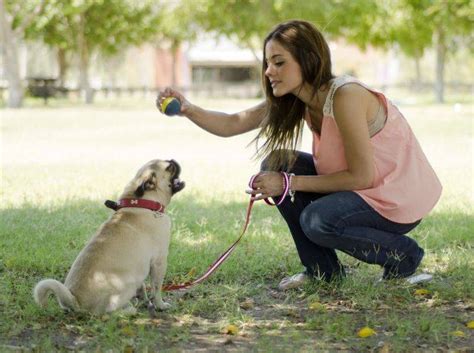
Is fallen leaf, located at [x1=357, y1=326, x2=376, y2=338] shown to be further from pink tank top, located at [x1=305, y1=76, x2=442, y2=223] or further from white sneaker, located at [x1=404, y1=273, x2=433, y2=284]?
white sneaker, located at [x1=404, y1=273, x2=433, y2=284]

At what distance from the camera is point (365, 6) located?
41.2 meters

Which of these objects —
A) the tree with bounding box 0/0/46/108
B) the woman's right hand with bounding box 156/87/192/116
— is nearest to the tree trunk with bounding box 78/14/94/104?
the tree with bounding box 0/0/46/108

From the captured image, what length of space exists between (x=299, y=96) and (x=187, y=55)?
6423 cm

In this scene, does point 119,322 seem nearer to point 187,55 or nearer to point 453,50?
point 453,50

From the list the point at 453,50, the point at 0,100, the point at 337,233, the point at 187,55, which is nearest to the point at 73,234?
the point at 337,233

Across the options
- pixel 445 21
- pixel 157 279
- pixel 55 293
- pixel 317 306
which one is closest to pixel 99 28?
pixel 445 21

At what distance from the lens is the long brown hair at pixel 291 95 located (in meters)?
4.36

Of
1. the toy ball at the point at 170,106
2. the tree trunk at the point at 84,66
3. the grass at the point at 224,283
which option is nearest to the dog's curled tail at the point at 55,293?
the grass at the point at 224,283

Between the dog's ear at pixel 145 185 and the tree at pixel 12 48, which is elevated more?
the tree at pixel 12 48

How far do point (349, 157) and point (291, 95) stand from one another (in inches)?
21.0

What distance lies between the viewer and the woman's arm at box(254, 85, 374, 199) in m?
4.37

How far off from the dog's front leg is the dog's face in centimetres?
39

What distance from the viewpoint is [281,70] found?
14.5 feet

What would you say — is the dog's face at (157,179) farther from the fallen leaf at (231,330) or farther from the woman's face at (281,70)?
the fallen leaf at (231,330)
